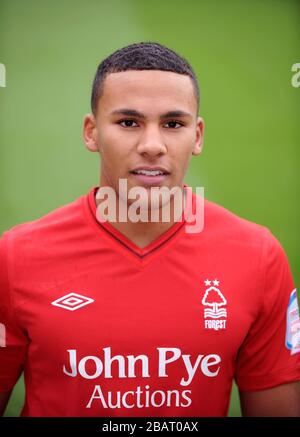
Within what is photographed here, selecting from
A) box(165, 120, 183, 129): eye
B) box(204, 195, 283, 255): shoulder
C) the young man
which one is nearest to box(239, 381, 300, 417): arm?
the young man

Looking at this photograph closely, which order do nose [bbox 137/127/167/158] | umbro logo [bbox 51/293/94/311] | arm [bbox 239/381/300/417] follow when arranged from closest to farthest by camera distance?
nose [bbox 137/127/167/158], umbro logo [bbox 51/293/94/311], arm [bbox 239/381/300/417]

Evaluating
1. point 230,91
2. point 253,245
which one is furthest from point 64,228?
point 230,91

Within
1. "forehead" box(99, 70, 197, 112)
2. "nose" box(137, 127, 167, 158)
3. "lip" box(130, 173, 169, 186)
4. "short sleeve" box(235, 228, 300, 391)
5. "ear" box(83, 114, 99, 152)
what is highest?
"forehead" box(99, 70, 197, 112)

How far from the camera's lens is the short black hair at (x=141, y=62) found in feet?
3.66

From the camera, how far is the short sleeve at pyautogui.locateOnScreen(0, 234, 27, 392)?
3.93 feet

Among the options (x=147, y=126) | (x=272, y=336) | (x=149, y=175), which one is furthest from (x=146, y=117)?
(x=272, y=336)

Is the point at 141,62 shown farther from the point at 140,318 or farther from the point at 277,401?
the point at 277,401

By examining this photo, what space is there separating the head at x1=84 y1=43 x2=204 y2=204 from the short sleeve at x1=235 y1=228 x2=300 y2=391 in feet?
1.17

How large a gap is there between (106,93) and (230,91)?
81 cm

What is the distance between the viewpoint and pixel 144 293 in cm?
117

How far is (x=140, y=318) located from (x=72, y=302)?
7.0 inches

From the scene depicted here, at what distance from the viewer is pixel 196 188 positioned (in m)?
1.81

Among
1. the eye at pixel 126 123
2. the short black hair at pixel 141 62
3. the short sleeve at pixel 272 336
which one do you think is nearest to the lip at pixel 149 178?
the eye at pixel 126 123

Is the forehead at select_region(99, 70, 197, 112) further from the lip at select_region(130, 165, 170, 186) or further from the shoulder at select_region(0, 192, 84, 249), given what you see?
the shoulder at select_region(0, 192, 84, 249)
